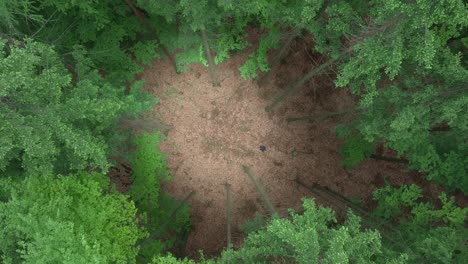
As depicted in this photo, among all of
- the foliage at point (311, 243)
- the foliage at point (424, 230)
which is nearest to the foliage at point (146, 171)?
the foliage at point (311, 243)

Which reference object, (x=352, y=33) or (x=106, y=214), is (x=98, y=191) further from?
(x=352, y=33)

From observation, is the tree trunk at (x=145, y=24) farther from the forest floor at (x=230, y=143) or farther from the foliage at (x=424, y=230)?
the foliage at (x=424, y=230)

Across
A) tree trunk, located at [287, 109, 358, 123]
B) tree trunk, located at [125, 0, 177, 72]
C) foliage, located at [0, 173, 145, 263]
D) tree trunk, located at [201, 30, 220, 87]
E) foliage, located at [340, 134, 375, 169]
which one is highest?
tree trunk, located at [125, 0, 177, 72]

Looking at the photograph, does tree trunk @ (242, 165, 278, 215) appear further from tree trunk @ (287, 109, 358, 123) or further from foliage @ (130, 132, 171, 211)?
foliage @ (130, 132, 171, 211)

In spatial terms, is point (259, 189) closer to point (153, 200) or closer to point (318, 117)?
point (318, 117)

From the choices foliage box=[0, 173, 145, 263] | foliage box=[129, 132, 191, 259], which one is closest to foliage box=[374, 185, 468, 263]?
foliage box=[129, 132, 191, 259]

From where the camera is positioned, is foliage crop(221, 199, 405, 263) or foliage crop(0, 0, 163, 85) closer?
foliage crop(221, 199, 405, 263)

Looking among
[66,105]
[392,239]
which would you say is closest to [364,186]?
[392,239]
